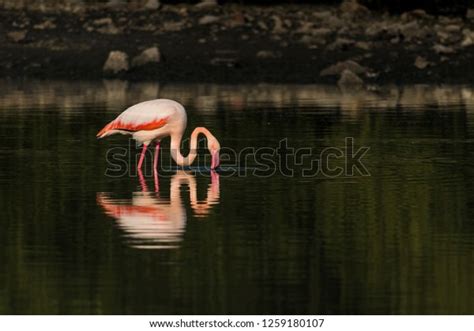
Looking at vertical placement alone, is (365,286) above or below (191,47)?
below

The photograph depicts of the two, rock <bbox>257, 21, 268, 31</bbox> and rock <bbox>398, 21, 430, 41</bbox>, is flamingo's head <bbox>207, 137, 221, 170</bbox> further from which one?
rock <bbox>257, 21, 268, 31</bbox>

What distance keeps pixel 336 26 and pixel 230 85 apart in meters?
4.01

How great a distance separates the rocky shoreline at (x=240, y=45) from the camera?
35.3 meters

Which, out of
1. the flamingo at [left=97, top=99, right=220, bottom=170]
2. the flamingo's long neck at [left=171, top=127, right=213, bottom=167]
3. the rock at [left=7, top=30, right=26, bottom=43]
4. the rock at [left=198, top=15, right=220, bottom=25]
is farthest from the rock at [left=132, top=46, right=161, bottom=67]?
the flamingo's long neck at [left=171, top=127, right=213, bottom=167]

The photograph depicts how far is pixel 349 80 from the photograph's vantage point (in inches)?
1358

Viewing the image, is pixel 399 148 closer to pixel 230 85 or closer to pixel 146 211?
pixel 146 211

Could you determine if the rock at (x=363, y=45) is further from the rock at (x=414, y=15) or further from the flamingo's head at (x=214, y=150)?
the flamingo's head at (x=214, y=150)

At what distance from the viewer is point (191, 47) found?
36469mm

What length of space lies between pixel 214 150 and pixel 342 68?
54.3 feet

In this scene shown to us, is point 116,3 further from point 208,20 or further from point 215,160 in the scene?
point 215,160

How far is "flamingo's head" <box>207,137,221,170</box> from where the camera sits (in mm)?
18969

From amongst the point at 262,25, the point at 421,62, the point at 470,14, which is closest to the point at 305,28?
the point at 262,25

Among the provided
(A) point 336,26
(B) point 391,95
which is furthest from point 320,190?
(A) point 336,26

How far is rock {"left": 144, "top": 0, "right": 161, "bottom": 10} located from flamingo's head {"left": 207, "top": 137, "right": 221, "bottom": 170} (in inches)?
794
